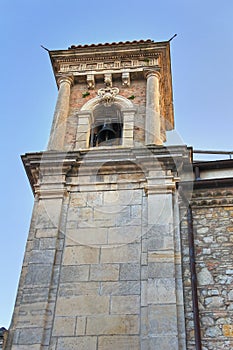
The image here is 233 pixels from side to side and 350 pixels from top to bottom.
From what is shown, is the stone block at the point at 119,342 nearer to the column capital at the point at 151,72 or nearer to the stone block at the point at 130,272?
the stone block at the point at 130,272

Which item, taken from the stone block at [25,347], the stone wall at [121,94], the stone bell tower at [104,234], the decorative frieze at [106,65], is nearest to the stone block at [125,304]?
the stone bell tower at [104,234]

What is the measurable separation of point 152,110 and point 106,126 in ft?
3.55

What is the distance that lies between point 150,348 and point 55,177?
379cm

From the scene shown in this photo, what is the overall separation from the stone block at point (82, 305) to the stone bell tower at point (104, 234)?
15 millimetres

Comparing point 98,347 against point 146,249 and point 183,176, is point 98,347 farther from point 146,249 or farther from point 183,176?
point 183,176

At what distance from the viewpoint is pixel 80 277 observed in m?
7.95

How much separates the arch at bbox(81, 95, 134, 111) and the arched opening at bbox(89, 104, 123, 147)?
0.29 feet

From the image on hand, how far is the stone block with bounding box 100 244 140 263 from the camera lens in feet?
26.5

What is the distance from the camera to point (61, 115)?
36.7ft

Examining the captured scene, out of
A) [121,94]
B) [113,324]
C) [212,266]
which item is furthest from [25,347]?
[121,94]

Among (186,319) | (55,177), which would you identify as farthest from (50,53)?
(186,319)

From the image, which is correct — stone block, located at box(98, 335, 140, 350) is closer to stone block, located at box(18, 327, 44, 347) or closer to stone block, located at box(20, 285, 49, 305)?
stone block, located at box(18, 327, 44, 347)

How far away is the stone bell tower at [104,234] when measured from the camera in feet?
24.0

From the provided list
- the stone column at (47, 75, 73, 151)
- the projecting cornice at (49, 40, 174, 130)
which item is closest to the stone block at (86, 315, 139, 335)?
the stone column at (47, 75, 73, 151)
